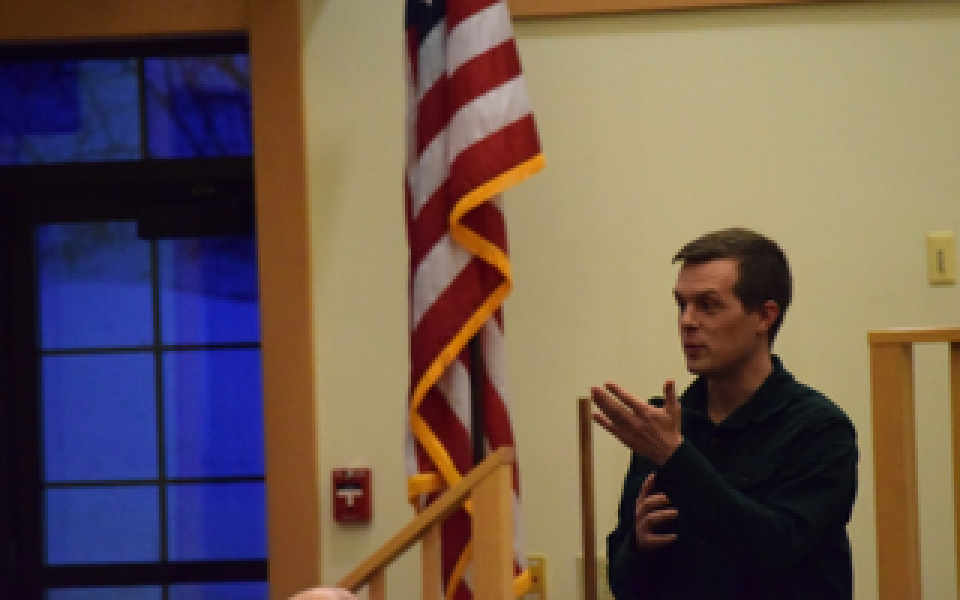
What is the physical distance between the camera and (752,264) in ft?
6.02

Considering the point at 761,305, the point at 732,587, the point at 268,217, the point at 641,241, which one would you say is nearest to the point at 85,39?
the point at 268,217

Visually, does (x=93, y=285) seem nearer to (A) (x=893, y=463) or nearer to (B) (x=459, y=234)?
(B) (x=459, y=234)

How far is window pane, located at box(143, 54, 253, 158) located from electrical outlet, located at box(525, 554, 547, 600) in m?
1.42

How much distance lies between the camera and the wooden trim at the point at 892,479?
1.77 meters

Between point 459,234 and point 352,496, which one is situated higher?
point 459,234

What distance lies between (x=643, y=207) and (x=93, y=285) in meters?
1.68

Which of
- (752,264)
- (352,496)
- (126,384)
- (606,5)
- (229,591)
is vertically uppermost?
(606,5)

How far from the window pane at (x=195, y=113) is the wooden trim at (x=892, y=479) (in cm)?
204

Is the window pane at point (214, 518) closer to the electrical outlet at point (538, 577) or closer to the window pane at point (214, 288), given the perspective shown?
the window pane at point (214, 288)

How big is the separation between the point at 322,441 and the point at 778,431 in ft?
5.16

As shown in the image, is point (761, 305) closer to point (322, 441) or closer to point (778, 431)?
point (778, 431)

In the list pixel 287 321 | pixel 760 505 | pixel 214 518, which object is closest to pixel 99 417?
pixel 214 518

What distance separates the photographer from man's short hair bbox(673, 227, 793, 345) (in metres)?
1.81

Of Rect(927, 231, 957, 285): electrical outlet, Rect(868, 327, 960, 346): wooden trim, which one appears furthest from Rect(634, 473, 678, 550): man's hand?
Rect(927, 231, 957, 285): electrical outlet
